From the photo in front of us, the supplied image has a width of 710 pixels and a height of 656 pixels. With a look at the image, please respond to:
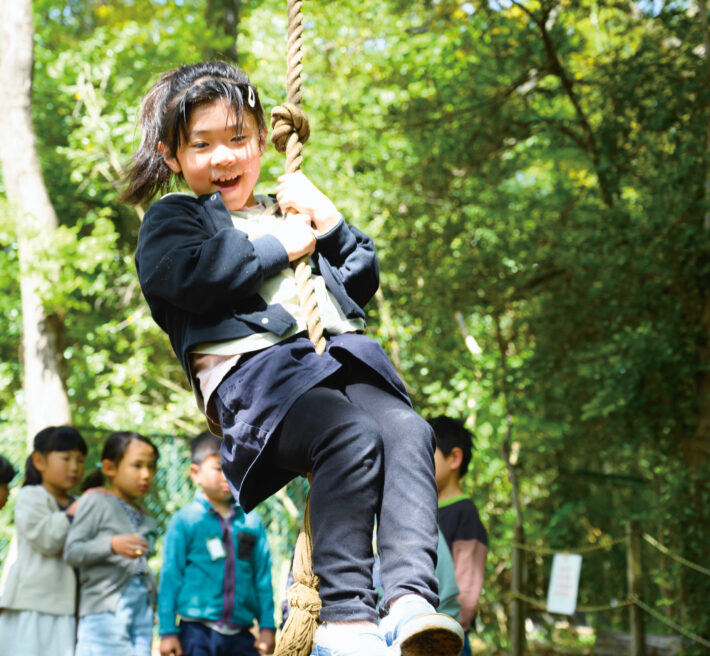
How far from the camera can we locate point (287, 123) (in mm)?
2100

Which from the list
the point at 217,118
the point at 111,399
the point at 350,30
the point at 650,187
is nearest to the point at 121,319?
the point at 111,399

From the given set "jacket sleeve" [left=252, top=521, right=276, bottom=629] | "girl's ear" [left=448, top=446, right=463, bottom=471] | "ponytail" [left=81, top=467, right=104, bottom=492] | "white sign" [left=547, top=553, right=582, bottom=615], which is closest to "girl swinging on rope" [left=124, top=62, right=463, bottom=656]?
"girl's ear" [left=448, top=446, right=463, bottom=471]

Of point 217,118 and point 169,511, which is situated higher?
point 217,118

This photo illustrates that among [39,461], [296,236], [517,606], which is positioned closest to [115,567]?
[39,461]

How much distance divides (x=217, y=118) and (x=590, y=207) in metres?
4.88

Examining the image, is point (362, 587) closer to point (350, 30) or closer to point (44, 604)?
point (44, 604)

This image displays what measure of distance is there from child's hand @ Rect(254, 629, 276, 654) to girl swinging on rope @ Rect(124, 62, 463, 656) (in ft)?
7.60

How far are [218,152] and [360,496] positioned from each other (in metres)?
0.86

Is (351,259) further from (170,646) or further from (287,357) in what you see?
(170,646)

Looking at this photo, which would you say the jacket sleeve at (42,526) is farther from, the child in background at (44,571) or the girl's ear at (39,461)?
the girl's ear at (39,461)

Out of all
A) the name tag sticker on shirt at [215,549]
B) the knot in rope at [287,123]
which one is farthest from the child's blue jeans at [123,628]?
the knot in rope at [287,123]

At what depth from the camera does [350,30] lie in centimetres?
930

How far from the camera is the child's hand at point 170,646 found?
397cm

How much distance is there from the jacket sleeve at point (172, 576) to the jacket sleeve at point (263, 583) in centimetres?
35
